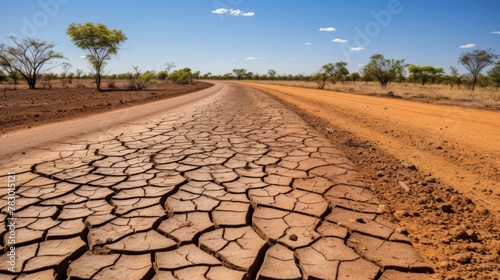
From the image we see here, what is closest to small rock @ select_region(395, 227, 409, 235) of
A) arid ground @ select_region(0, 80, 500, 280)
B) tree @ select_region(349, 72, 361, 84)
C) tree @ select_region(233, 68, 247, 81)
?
arid ground @ select_region(0, 80, 500, 280)

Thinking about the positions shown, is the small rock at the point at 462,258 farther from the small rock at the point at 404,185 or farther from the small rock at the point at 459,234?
the small rock at the point at 404,185

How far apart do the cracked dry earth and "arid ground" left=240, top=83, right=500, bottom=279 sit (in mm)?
210

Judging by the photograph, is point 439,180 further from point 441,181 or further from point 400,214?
point 400,214

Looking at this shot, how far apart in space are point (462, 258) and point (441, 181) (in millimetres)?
1443

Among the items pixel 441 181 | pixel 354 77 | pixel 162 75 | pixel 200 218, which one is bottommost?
pixel 200 218

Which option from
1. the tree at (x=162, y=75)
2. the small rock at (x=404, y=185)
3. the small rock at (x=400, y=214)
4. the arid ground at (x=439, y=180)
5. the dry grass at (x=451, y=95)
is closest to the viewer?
the arid ground at (x=439, y=180)

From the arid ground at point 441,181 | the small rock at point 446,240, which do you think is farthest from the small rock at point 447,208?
the small rock at point 446,240

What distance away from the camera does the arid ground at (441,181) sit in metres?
1.79

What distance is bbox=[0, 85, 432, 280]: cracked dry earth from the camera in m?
1.63

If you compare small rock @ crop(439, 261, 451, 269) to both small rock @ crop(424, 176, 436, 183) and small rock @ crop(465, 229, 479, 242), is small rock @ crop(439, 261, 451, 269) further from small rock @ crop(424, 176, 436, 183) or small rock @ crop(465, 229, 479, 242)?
small rock @ crop(424, 176, 436, 183)

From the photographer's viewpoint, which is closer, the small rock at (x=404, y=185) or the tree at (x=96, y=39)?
Result: the small rock at (x=404, y=185)

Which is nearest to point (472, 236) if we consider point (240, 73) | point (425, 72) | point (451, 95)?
point (451, 95)

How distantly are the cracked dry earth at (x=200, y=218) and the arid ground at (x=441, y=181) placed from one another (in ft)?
0.69

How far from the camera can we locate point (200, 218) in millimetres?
2174
